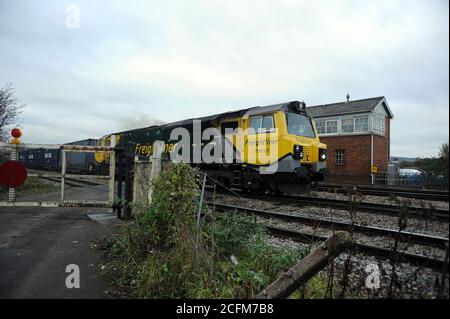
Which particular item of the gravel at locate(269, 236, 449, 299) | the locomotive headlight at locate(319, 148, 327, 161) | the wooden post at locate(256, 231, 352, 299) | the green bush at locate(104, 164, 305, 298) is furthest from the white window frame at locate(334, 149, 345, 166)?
the wooden post at locate(256, 231, 352, 299)

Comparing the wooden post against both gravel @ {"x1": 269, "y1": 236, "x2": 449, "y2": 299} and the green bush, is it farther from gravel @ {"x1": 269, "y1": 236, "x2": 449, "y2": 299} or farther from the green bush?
the green bush

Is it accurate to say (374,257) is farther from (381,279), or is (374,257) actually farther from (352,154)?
(352,154)

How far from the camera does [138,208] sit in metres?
5.20

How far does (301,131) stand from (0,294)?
9405 mm

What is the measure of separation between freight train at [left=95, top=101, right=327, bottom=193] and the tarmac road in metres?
3.37

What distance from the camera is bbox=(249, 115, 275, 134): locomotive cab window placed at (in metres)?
10.4

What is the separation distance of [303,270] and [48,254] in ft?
11.7

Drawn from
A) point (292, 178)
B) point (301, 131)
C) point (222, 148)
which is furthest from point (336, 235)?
point (222, 148)

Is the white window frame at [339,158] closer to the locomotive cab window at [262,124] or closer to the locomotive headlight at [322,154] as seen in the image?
the locomotive headlight at [322,154]

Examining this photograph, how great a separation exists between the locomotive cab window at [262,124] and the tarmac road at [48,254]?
6088 millimetres

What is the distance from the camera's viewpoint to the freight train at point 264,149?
1000 centimetres

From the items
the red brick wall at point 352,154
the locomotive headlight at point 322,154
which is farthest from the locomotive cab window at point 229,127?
the red brick wall at point 352,154

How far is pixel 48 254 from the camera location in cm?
433
